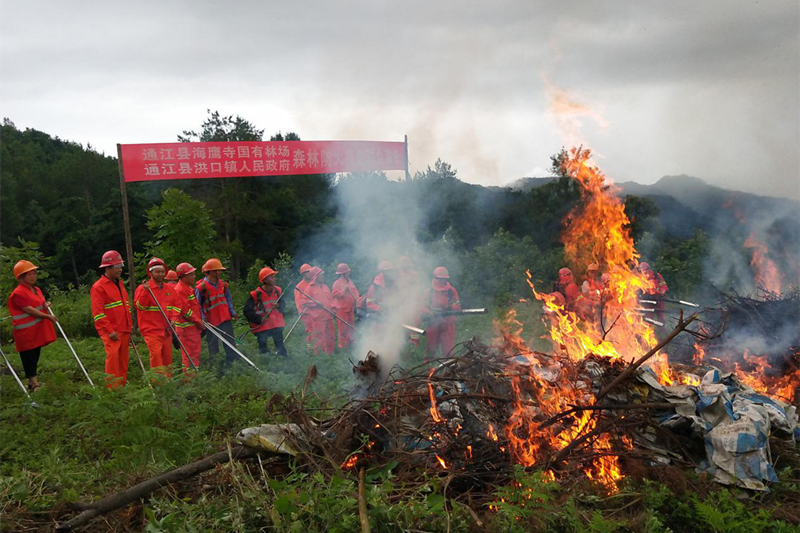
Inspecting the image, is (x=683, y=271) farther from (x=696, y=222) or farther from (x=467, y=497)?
(x=467, y=497)

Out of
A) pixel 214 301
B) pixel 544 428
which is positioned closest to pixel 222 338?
pixel 214 301

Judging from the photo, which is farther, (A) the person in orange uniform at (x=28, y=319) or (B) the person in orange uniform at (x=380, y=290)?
(B) the person in orange uniform at (x=380, y=290)

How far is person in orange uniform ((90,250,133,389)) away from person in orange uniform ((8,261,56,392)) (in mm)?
627

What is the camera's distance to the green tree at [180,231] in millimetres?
11648

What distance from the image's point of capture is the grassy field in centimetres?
330

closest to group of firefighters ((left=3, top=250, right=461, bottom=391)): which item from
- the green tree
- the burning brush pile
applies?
the green tree

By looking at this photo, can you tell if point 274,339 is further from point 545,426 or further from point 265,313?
point 545,426

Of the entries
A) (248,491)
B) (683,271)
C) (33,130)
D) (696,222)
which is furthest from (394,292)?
(33,130)

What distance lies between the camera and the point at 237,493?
3531mm

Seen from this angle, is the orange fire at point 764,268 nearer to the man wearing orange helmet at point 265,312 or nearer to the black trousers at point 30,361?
the man wearing orange helmet at point 265,312

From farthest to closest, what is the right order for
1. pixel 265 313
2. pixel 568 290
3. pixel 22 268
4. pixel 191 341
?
pixel 568 290 → pixel 265 313 → pixel 191 341 → pixel 22 268

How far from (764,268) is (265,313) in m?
10.1

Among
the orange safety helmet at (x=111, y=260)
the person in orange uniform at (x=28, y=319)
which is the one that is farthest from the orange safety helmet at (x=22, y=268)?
the orange safety helmet at (x=111, y=260)

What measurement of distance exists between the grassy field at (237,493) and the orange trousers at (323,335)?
13.2ft
